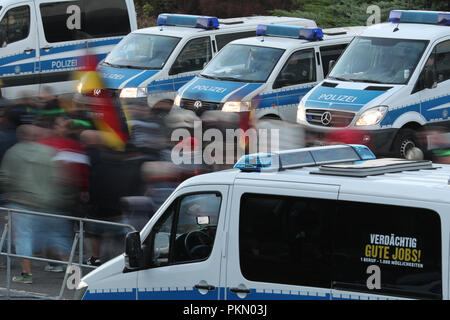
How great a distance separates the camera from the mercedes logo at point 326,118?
1364cm

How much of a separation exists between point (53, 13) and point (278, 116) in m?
5.35

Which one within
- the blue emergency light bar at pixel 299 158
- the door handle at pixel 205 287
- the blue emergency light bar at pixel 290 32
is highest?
the blue emergency light bar at pixel 299 158

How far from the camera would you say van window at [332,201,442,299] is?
564 cm

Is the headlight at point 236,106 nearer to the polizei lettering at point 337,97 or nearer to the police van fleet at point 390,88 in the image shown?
the police van fleet at point 390,88

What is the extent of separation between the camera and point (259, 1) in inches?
997

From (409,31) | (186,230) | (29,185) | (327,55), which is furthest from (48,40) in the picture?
(186,230)

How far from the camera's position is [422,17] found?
14570mm

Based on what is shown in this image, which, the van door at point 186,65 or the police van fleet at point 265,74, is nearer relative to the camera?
the police van fleet at point 265,74

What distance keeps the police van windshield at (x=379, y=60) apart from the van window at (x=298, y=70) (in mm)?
1153

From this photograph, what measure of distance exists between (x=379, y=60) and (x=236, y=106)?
235 centimetres

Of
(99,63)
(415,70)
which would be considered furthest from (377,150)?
(99,63)

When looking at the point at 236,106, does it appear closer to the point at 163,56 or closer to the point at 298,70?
the point at 298,70

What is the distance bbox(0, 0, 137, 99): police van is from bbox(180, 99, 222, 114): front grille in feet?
10.6

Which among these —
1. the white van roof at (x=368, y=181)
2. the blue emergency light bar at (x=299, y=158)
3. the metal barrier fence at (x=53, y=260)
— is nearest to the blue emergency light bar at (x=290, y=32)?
the metal barrier fence at (x=53, y=260)
